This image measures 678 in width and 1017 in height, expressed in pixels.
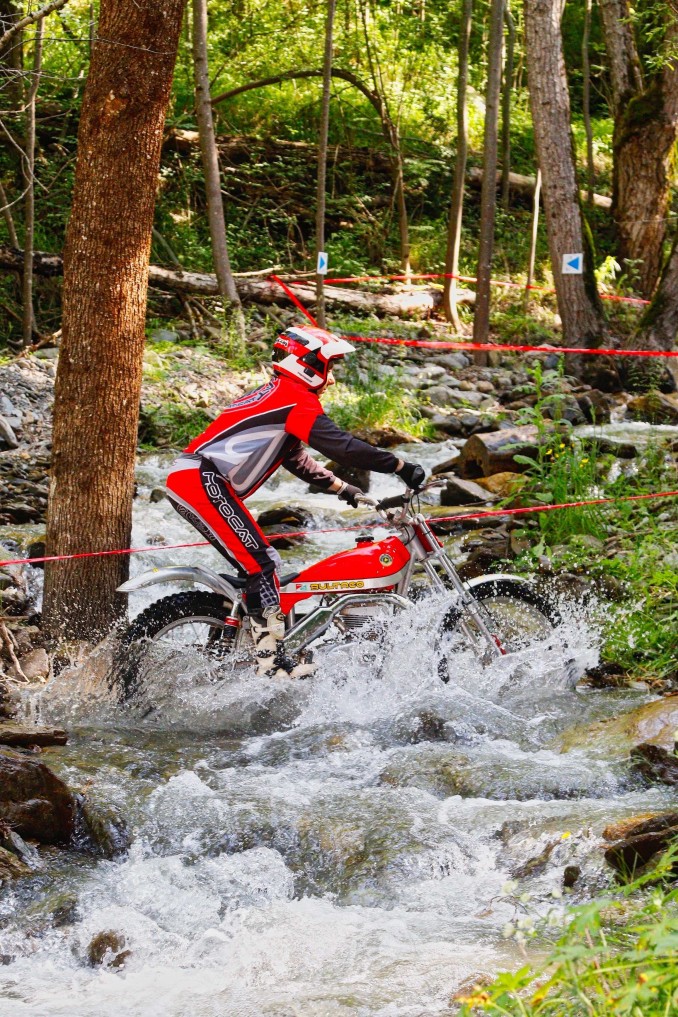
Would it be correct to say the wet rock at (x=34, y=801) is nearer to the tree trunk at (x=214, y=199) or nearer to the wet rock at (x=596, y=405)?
the wet rock at (x=596, y=405)

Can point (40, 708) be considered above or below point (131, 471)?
below

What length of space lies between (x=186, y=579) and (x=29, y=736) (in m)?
1.12

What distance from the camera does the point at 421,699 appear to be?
6223mm

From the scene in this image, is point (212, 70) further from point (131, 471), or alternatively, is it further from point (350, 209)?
point (131, 471)

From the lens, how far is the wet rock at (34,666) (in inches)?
247

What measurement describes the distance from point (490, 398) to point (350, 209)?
28.8ft

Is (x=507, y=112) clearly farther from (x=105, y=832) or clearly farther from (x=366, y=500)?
(x=105, y=832)

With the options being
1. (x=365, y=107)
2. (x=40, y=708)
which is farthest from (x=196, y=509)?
(x=365, y=107)

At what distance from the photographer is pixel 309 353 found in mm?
6004

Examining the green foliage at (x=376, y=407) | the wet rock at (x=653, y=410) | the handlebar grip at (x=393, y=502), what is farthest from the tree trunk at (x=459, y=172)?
the handlebar grip at (x=393, y=502)

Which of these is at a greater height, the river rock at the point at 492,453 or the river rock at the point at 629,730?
the river rock at the point at 492,453

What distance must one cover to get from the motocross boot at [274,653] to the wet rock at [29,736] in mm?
1099

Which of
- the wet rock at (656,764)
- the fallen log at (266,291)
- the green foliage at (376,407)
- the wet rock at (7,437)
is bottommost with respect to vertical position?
the wet rock at (656,764)

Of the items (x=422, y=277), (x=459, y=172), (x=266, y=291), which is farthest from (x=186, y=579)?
(x=422, y=277)
